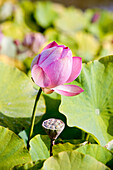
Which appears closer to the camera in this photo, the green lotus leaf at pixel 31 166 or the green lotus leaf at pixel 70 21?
the green lotus leaf at pixel 31 166

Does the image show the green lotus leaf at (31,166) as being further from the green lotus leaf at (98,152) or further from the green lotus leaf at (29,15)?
the green lotus leaf at (29,15)

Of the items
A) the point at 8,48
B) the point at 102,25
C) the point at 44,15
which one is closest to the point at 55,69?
the point at 8,48

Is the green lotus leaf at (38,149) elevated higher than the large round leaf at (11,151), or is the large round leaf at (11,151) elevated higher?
the large round leaf at (11,151)

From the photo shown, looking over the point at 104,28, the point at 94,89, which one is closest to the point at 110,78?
the point at 94,89

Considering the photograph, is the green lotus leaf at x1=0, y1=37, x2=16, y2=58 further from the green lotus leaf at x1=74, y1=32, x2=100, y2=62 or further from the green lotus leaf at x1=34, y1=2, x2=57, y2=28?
the green lotus leaf at x1=34, y1=2, x2=57, y2=28

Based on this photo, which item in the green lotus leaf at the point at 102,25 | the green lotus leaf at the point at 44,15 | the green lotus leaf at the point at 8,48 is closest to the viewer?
the green lotus leaf at the point at 8,48

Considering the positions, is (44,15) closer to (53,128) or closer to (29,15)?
(29,15)

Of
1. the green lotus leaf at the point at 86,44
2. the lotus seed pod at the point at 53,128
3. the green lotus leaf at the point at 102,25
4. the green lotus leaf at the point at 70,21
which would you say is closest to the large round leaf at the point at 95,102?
the lotus seed pod at the point at 53,128

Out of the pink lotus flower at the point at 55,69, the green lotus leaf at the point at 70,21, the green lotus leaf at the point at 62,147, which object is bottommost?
the green lotus leaf at the point at 70,21
